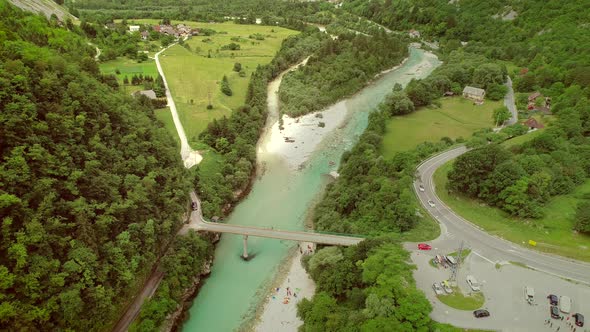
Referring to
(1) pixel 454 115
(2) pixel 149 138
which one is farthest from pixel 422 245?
(1) pixel 454 115

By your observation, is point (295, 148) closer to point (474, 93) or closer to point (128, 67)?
point (474, 93)

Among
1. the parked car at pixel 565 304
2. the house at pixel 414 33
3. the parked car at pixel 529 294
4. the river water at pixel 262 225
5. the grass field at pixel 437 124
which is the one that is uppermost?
the house at pixel 414 33

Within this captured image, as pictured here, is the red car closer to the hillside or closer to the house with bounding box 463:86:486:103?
the house with bounding box 463:86:486:103

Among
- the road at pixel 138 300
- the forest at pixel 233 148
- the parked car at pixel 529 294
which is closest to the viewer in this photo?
the parked car at pixel 529 294

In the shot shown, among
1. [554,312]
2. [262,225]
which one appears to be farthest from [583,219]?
→ [262,225]

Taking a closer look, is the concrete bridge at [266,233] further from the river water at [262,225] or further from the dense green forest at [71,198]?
the river water at [262,225]

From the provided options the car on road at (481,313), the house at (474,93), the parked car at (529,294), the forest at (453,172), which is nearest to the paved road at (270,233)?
the forest at (453,172)

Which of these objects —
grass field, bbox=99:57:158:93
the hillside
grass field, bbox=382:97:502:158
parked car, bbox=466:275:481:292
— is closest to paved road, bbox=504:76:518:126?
grass field, bbox=382:97:502:158
